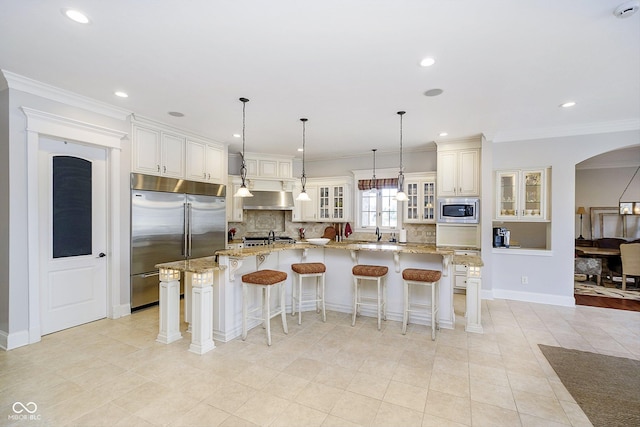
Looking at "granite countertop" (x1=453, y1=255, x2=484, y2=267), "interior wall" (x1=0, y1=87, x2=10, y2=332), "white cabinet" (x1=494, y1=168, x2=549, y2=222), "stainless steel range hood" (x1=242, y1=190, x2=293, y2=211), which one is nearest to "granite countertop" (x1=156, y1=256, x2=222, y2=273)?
"interior wall" (x1=0, y1=87, x2=10, y2=332)

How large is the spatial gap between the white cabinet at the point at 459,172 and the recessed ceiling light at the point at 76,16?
502 cm

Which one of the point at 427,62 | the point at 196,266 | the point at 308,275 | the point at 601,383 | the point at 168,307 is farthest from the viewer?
the point at 308,275

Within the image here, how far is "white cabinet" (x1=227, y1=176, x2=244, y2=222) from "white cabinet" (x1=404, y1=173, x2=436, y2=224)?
3319 millimetres

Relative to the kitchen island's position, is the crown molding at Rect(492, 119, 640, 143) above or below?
above

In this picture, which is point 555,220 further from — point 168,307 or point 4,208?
point 4,208

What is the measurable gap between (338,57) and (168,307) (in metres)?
3.02

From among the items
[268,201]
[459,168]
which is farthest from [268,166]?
[459,168]

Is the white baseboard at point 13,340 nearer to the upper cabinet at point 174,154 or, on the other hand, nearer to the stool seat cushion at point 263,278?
the upper cabinet at point 174,154

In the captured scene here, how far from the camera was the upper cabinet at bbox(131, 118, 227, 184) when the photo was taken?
13.3 feet

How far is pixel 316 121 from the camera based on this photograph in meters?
4.21

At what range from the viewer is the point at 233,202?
579 centimetres

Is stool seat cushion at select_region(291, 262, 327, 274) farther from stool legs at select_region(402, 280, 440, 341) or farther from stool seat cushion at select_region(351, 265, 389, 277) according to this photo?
stool legs at select_region(402, 280, 440, 341)

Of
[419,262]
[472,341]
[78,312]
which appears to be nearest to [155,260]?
[78,312]

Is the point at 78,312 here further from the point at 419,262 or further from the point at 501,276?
the point at 501,276
